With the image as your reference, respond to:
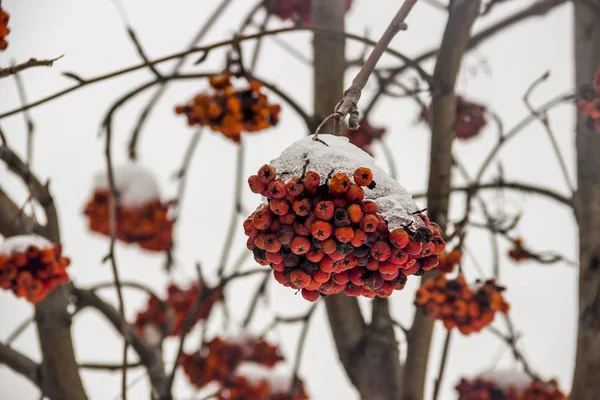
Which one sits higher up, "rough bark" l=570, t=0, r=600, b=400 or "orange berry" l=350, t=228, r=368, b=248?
"rough bark" l=570, t=0, r=600, b=400

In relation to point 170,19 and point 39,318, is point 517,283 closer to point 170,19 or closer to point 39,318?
point 170,19

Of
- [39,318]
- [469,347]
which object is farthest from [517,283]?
[39,318]

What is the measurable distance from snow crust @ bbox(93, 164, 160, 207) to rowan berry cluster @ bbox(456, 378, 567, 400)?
1.33 meters

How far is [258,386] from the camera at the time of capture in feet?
6.68

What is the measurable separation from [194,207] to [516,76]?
2.53 m

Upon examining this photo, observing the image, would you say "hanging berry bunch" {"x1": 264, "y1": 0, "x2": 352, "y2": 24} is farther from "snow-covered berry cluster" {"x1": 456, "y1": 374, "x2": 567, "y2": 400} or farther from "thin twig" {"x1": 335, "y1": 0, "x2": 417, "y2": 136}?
"snow-covered berry cluster" {"x1": 456, "y1": 374, "x2": 567, "y2": 400}

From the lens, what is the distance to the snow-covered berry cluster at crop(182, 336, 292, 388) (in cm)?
222

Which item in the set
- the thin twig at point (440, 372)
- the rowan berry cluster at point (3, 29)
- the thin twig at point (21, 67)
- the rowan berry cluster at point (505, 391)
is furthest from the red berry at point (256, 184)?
the rowan berry cluster at point (505, 391)

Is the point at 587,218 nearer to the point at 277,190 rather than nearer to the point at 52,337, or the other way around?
the point at 277,190

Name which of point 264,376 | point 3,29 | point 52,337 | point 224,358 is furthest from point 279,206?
point 224,358

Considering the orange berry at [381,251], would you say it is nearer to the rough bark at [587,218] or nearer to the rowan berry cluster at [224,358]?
the rough bark at [587,218]

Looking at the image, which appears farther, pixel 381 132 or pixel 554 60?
pixel 554 60

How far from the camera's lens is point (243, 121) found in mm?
1693

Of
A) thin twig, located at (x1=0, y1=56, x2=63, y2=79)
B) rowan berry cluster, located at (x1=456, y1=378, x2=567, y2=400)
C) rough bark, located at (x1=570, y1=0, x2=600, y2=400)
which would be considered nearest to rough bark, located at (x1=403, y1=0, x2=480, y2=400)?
rowan berry cluster, located at (x1=456, y1=378, x2=567, y2=400)
